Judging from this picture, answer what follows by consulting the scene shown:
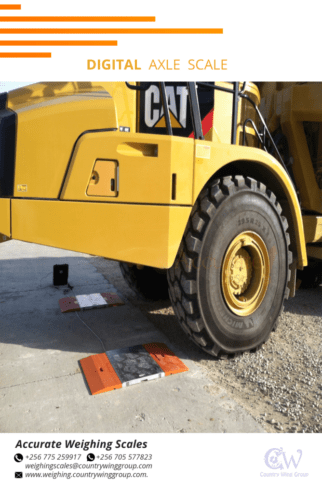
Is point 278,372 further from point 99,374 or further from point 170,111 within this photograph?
point 170,111

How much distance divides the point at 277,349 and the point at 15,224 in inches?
85.1

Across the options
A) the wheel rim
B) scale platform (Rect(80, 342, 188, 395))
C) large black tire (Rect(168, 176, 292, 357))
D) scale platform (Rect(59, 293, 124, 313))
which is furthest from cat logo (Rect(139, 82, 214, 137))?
scale platform (Rect(59, 293, 124, 313))

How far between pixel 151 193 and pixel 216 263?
0.68m

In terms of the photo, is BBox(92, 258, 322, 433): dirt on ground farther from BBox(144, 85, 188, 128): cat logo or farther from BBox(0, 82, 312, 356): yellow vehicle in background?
BBox(144, 85, 188, 128): cat logo

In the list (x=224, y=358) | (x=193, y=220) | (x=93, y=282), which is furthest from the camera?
(x=93, y=282)

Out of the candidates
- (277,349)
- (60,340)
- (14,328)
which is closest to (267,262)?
(277,349)

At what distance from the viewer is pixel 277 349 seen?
2.67 metres

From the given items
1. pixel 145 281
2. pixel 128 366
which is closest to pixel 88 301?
pixel 145 281

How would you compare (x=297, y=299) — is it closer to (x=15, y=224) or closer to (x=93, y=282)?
(x=93, y=282)

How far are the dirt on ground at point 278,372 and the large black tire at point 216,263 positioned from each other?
5.9 inches

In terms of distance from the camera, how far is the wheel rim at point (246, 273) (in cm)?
248

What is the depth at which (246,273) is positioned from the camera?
2.63 meters

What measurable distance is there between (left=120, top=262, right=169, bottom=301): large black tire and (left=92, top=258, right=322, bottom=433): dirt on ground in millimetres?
217

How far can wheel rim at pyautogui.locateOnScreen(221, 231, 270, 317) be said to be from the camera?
248 cm
